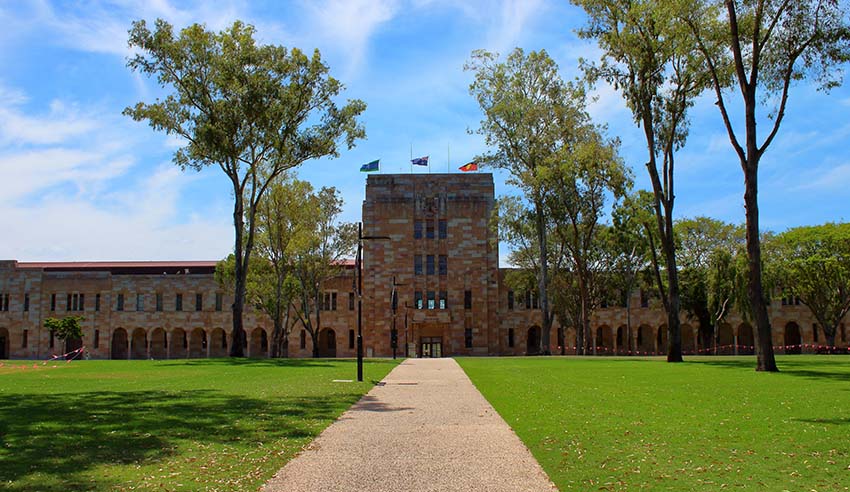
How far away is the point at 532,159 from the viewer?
49719mm

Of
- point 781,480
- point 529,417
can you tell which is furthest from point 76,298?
point 781,480

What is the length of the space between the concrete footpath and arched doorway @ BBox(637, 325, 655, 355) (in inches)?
2740

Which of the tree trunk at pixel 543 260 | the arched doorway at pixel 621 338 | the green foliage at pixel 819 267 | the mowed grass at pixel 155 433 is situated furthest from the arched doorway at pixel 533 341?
the mowed grass at pixel 155 433

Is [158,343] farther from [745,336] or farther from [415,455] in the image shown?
[415,455]

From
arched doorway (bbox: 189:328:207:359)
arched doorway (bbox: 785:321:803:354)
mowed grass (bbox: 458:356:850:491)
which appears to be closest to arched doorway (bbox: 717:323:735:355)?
arched doorway (bbox: 785:321:803:354)

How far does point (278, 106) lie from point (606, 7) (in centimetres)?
1713

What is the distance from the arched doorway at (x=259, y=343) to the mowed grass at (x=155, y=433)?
63243 millimetres

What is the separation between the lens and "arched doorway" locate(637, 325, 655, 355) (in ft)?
266

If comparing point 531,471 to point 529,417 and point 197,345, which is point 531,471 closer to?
point 529,417

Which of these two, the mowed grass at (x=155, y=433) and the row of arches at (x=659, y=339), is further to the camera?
the row of arches at (x=659, y=339)

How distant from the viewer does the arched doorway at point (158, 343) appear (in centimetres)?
8400

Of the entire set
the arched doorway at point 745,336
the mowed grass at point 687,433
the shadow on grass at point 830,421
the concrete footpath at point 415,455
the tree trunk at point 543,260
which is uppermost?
the tree trunk at point 543,260

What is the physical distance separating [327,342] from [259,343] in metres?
7.23

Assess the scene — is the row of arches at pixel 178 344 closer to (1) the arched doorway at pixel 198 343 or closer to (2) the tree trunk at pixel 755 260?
(1) the arched doorway at pixel 198 343
